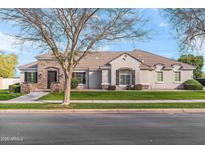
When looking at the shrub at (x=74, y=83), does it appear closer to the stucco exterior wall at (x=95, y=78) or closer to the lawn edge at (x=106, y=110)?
the stucco exterior wall at (x=95, y=78)

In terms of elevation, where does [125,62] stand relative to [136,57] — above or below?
below

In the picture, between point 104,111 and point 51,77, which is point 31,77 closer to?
point 51,77

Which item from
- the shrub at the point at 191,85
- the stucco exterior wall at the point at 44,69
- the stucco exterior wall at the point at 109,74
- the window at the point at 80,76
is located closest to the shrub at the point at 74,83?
the stucco exterior wall at the point at 109,74

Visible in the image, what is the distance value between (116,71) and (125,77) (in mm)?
1225

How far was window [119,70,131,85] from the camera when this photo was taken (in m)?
33.4

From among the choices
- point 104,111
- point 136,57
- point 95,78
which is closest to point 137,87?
point 136,57

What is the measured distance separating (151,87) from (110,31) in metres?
17.0

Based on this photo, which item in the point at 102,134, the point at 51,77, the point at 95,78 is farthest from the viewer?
the point at 95,78

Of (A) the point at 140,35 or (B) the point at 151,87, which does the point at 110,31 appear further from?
(B) the point at 151,87

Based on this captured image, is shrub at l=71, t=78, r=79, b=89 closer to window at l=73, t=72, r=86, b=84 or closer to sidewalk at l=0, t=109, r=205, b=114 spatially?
window at l=73, t=72, r=86, b=84

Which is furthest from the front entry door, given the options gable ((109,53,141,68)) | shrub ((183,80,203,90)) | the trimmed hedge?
shrub ((183,80,203,90))

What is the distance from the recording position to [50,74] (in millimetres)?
33781

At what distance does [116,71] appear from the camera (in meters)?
33.2

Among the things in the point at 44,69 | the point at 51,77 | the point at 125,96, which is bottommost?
the point at 125,96
